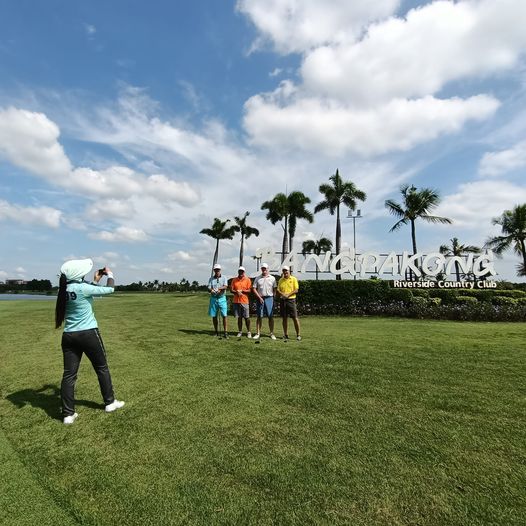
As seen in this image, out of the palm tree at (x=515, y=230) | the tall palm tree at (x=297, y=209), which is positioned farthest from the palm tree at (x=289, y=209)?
the palm tree at (x=515, y=230)

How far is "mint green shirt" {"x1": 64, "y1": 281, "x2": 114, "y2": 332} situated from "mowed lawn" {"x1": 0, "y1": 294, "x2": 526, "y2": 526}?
1057mm

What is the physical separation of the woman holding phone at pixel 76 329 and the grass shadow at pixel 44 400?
372mm

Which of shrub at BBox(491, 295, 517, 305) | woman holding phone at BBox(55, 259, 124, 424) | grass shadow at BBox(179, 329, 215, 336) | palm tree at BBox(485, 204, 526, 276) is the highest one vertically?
palm tree at BBox(485, 204, 526, 276)

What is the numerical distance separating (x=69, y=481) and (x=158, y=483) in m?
0.73

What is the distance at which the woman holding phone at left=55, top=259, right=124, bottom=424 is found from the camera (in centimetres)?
440

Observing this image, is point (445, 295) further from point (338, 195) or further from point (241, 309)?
point (338, 195)

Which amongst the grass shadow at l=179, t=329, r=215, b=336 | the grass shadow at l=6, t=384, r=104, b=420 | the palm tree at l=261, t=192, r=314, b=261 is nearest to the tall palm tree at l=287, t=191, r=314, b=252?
the palm tree at l=261, t=192, r=314, b=261

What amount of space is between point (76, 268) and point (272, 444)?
3028mm

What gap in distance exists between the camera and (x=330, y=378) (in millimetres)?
5727

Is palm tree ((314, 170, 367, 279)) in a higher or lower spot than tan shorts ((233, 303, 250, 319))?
higher

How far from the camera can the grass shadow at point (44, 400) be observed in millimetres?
4695

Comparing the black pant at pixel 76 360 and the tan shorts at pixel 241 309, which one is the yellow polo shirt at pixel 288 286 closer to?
the tan shorts at pixel 241 309

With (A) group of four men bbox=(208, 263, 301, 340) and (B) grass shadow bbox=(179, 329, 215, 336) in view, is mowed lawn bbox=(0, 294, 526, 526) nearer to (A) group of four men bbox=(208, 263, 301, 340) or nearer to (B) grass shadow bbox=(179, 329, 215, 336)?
(A) group of four men bbox=(208, 263, 301, 340)

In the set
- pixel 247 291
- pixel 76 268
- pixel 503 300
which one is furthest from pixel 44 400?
pixel 503 300
